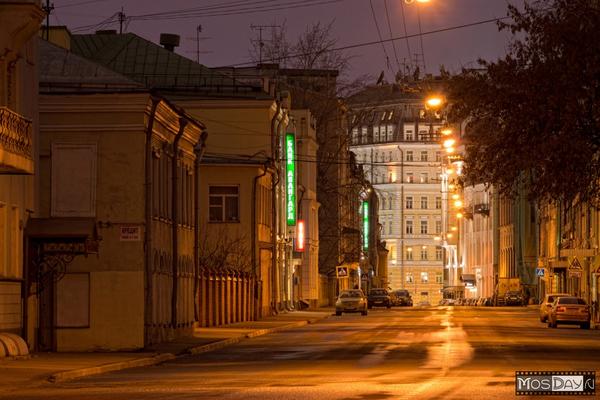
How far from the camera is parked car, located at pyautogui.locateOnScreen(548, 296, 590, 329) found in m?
59.4

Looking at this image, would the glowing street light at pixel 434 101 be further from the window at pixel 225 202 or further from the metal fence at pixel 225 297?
the window at pixel 225 202

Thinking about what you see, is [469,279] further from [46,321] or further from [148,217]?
[46,321]

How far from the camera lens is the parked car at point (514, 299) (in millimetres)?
119906

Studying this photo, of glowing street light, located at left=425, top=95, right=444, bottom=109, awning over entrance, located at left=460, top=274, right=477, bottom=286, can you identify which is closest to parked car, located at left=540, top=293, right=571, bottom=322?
glowing street light, located at left=425, top=95, right=444, bottom=109

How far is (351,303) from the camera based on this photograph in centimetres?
8025

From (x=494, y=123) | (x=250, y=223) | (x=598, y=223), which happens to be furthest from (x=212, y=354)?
(x=598, y=223)

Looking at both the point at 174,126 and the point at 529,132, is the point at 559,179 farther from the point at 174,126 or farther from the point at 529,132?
the point at 174,126

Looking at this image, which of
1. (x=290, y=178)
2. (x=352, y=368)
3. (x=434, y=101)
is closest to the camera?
(x=352, y=368)

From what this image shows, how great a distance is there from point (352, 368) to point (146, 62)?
48216mm

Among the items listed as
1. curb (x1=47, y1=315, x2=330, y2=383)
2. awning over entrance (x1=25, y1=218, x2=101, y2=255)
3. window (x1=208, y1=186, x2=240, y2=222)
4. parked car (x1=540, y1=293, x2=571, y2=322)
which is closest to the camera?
curb (x1=47, y1=315, x2=330, y2=383)

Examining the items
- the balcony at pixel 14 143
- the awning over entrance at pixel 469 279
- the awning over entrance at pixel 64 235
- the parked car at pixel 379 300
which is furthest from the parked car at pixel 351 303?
the awning over entrance at pixel 469 279

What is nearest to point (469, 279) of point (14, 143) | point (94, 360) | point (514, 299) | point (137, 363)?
point (514, 299)

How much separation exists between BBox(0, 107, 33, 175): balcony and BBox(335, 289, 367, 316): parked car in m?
50.1

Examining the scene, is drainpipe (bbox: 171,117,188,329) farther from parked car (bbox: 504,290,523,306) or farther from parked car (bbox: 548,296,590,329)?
parked car (bbox: 504,290,523,306)
